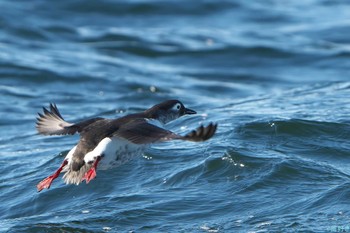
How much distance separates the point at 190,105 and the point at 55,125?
723cm

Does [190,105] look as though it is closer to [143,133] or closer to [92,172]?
[92,172]

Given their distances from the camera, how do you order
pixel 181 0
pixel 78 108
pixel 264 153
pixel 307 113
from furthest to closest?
pixel 181 0 → pixel 78 108 → pixel 307 113 → pixel 264 153

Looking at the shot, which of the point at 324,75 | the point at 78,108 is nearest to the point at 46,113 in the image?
the point at 78,108

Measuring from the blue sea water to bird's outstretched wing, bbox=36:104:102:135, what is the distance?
877 millimetres

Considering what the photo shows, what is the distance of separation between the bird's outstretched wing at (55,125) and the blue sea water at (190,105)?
0.88 meters

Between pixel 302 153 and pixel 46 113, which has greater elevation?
pixel 46 113

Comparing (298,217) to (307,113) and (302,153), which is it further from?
(307,113)

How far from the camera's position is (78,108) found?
16719 mm

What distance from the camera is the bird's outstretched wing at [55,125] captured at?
9.05 m

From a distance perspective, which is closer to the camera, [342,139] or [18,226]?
[18,226]

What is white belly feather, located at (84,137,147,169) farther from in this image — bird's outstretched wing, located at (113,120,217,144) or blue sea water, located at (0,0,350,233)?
blue sea water, located at (0,0,350,233)

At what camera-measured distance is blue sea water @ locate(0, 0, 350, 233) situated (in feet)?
29.7

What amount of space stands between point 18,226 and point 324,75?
1259 cm

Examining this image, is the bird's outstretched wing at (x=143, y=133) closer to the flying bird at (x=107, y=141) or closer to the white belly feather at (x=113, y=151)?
the flying bird at (x=107, y=141)
